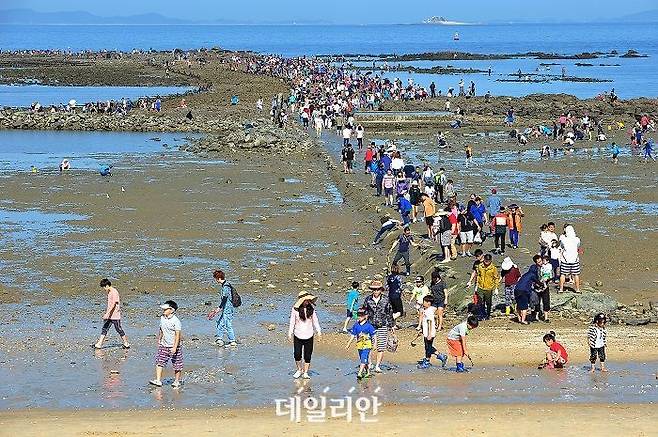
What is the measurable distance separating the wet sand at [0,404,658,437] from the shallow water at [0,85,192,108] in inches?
2239

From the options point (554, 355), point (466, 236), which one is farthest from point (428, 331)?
point (466, 236)

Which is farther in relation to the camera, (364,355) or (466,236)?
(466,236)

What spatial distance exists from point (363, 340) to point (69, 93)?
67874 millimetres

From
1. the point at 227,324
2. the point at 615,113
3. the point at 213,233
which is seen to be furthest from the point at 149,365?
the point at 615,113

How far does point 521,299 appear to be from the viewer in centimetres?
1809

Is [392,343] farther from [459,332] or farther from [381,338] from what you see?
[459,332]

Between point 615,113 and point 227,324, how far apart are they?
43879 millimetres

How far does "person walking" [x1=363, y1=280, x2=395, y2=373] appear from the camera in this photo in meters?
15.5

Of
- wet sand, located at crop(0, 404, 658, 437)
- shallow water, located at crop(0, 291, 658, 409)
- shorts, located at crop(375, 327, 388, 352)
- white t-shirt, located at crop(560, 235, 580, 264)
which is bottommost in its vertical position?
wet sand, located at crop(0, 404, 658, 437)

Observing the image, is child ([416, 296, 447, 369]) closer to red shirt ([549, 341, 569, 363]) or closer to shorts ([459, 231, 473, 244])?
red shirt ([549, 341, 569, 363])

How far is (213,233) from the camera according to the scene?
27500mm

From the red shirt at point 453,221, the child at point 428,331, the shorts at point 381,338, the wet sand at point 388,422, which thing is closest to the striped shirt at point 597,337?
the wet sand at point 388,422

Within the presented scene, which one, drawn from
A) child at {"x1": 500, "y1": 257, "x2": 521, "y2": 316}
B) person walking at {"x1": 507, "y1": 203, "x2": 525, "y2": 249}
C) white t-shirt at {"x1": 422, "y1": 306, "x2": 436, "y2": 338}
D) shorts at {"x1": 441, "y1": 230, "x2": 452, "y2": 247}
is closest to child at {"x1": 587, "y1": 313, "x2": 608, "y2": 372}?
white t-shirt at {"x1": 422, "y1": 306, "x2": 436, "y2": 338}

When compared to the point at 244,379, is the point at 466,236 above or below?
above
